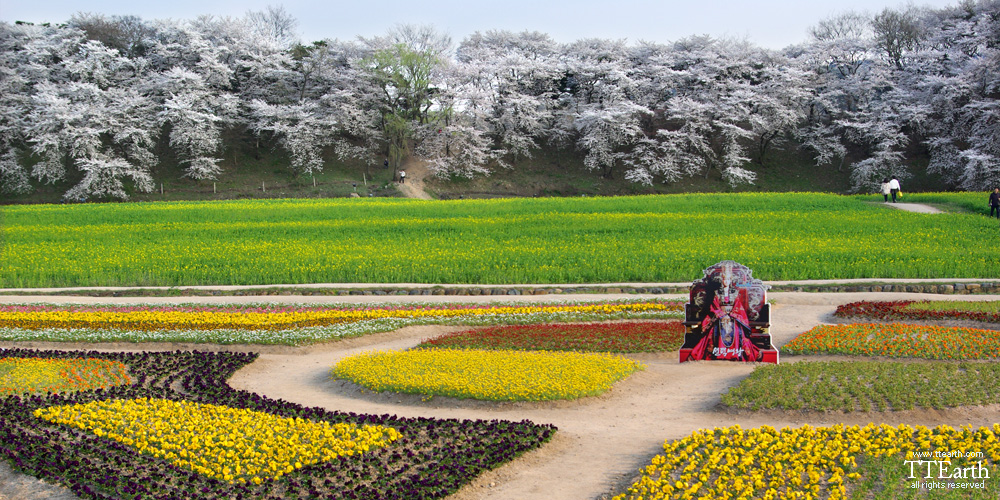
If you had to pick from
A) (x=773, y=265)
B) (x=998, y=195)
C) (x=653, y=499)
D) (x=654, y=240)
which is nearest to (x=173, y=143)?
(x=654, y=240)

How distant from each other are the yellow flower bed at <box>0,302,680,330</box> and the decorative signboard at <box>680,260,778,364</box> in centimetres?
463

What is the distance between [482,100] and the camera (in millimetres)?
56438

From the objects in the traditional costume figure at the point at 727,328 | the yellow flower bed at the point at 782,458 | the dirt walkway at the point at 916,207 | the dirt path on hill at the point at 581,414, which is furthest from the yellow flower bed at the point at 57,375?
the dirt walkway at the point at 916,207

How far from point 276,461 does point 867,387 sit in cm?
714

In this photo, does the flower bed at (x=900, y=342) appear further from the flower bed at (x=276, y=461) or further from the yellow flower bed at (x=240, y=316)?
the flower bed at (x=276, y=461)

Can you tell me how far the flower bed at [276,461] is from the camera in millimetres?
6906

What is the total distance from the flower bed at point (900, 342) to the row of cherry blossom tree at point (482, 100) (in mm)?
40586

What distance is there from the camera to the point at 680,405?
32.6ft

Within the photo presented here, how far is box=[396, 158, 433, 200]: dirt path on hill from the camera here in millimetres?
52000

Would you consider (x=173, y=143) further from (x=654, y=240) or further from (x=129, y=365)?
(x=129, y=365)

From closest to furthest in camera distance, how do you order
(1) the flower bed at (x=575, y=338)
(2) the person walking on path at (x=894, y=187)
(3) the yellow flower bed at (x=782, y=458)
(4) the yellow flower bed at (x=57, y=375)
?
(3) the yellow flower bed at (x=782, y=458) < (4) the yellow flower bed at (x=57, y=375) < (1) the flower bed at (x=575, y=338) < (2) the person walking on path at (x=894, y=187)

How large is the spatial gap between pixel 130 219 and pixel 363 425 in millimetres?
31240

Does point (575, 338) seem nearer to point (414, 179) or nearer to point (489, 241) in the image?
point (489, 241)

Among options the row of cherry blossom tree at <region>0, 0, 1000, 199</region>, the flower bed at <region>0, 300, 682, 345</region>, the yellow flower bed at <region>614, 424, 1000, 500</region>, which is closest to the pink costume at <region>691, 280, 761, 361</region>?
the flower bed at <region>0, 300, 682, 345</region>
